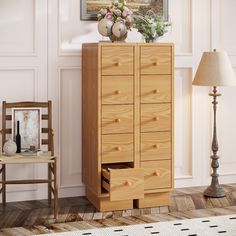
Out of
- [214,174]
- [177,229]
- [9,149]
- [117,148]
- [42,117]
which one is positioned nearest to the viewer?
[177,229]

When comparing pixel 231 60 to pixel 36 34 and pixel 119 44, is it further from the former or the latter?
pixel 36 34

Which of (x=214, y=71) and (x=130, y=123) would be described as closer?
(x=130, y=123)

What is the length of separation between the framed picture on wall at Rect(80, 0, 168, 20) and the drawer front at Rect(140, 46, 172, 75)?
66 cm

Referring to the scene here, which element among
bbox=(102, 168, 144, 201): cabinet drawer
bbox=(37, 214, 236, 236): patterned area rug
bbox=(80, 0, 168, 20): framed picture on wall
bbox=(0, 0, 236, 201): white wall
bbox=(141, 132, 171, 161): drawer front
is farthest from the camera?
bbox=(80, 0, 168, 20): framed picture on wall

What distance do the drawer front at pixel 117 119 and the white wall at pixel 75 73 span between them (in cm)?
57

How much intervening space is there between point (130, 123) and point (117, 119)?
12 cm

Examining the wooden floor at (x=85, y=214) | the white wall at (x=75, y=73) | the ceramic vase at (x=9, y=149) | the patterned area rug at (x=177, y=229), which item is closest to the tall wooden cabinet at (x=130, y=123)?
the wooden floor at (x=85, y=214)

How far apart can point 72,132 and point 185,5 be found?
1.56 m

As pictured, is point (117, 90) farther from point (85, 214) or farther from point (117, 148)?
point (85, 214)

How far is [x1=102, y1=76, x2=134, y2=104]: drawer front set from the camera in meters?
4.38

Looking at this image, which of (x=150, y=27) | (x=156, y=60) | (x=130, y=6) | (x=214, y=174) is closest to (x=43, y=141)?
(x=156, y=60)

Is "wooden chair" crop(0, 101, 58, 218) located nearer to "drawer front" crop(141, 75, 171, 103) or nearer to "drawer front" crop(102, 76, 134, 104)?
"drawer front" crop(102, 76, 134, 104)

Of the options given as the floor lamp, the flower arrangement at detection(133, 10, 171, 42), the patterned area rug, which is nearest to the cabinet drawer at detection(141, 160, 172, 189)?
the patterned area rug

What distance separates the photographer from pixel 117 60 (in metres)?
4.38
